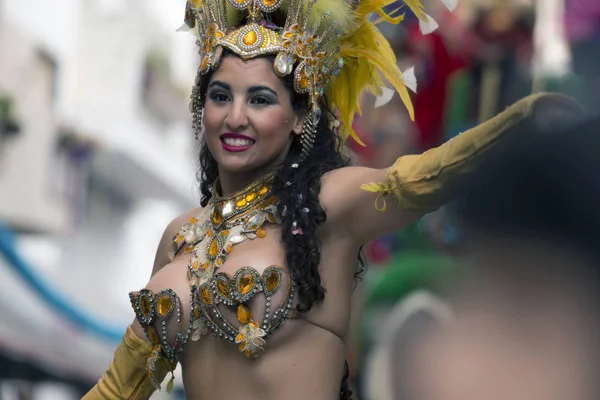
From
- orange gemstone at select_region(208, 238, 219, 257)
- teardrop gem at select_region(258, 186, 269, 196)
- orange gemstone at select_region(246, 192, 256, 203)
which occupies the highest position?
teardrop gem at select_region(258, 186, 269, 196)

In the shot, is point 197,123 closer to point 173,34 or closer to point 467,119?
point 467,119

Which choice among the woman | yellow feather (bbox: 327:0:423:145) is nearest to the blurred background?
yellow feather (bbox: 327:0:423:145)

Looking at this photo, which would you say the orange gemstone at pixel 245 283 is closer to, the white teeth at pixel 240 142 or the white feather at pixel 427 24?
the white teeth at pixel 240 142

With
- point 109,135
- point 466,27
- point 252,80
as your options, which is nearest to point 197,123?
point 252,80

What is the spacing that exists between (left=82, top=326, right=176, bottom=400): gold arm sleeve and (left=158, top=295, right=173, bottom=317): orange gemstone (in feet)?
0.73

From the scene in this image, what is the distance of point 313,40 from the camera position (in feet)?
10.1

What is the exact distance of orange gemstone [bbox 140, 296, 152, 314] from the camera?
9.89ft

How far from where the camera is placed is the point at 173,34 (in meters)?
18.5

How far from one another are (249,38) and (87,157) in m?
12.5

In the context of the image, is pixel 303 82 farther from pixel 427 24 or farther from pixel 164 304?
pixel 164 304

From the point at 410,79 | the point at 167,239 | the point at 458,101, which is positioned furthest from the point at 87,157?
the point at 410,79

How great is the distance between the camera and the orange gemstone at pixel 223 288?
2.85m

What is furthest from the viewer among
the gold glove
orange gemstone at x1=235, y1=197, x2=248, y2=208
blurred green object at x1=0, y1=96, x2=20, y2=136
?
blurred green object at x1=0, y1=96, x2=20, y2=136

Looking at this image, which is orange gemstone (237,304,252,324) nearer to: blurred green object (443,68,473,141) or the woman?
the woman
